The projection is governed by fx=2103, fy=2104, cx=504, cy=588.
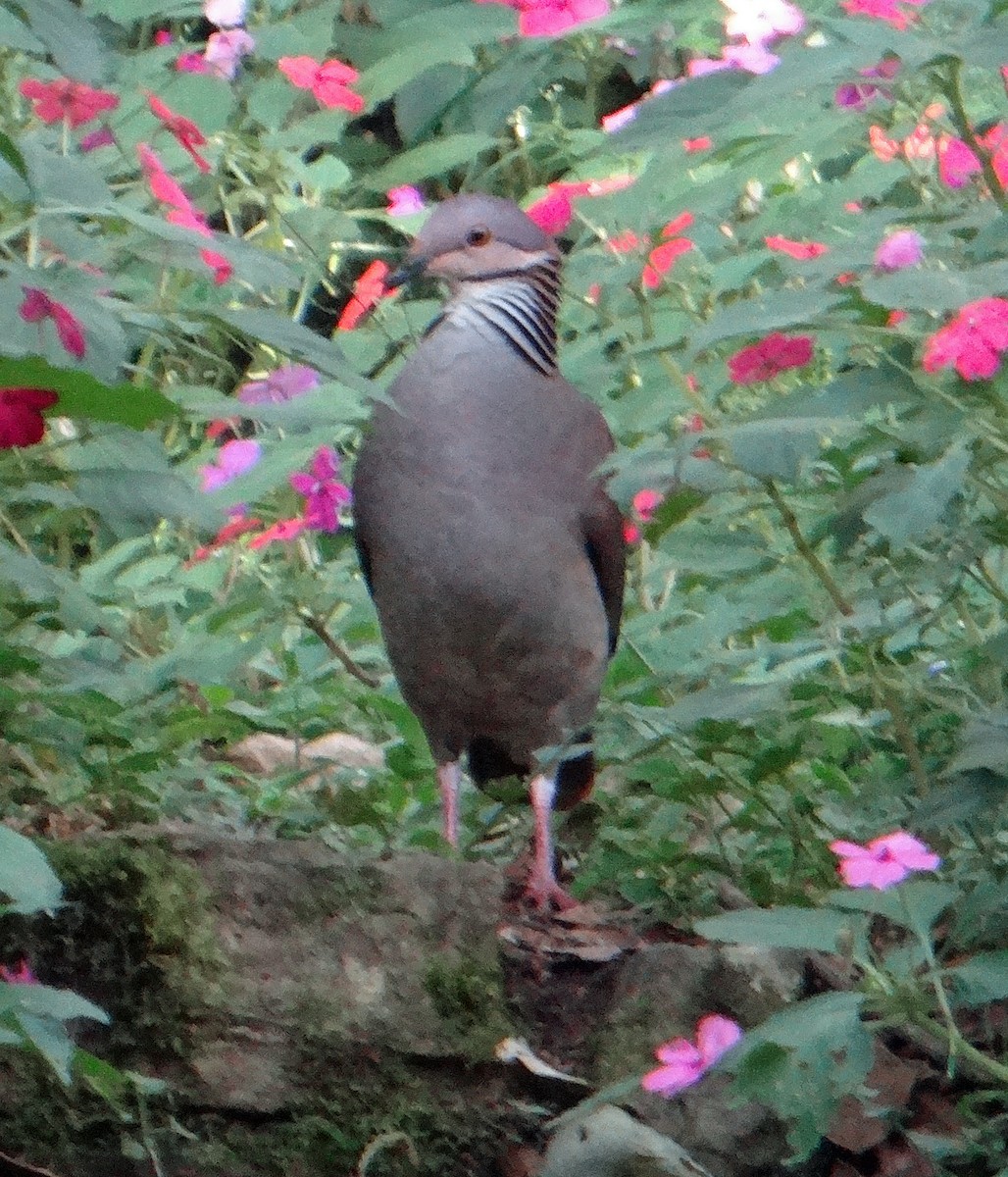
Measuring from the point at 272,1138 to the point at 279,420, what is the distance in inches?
41.5

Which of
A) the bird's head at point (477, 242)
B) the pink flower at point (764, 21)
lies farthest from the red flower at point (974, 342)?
the bird's head at point (477, 242)

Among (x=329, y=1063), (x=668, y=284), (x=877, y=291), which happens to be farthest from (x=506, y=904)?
(x=877, y=291)

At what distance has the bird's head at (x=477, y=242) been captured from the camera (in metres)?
4.43

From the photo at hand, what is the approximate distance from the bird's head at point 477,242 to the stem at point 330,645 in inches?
30.8

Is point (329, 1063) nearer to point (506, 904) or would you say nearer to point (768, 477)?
point (506, 904)

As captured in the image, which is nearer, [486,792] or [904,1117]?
[904,1117]

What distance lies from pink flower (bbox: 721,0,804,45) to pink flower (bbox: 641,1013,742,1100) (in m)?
1.62

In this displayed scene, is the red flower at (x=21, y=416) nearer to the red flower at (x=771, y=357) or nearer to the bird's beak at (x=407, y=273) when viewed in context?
the red flower at (x=771, y=357)

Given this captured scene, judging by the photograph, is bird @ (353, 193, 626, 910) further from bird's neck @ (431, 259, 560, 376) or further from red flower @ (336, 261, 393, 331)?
red flower @ (336, 261, 393, 331)

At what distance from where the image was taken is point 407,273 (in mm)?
4328

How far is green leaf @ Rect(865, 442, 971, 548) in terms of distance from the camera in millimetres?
2309

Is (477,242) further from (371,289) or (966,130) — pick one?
(966,130)

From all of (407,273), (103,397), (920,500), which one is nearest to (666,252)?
(407,273)

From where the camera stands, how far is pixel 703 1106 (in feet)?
9.33
